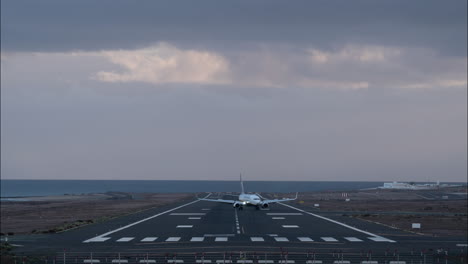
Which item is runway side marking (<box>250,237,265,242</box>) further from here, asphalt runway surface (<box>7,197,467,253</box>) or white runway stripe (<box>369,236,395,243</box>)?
white runway stripe (<box>369,236,395,243</box>)

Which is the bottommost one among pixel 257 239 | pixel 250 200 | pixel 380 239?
pixel 380 239

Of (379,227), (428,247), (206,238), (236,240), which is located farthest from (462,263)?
(379,227)

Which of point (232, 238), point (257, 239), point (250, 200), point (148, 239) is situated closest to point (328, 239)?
point (257, 239)

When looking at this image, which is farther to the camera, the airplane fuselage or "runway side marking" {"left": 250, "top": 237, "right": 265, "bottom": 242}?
the airplane fuselage

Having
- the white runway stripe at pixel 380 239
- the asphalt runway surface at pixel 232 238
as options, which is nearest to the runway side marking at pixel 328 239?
the asphalt runway surface at pixel 232 238

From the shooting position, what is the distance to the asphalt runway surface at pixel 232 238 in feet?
166

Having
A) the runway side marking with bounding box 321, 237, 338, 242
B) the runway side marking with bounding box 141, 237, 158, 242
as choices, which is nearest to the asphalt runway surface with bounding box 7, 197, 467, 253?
the runway side marking with bounding box 141, 237, 158, 242

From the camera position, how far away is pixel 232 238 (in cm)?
5800

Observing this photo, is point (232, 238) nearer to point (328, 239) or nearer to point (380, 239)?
point (328, 239)

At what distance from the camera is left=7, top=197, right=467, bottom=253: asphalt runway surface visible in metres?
50.6

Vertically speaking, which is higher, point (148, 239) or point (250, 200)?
point (250, 200)

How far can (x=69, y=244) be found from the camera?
177ft

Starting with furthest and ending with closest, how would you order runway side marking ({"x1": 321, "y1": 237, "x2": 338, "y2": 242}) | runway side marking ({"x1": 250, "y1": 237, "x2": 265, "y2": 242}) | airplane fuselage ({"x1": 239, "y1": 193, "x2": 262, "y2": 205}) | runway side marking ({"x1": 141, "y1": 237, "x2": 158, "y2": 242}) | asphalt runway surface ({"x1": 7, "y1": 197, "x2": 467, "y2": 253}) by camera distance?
airplane fuselage ({"x1": 239, "y1": 193, "x2": 262, "y2": 205}) → runway side marking ({"x1": 321, "y1": 237, "x2": 338, "y2": 242}) → runway side marking ({"x1": 141, "y1": 237, "x2": 158, "y2": 242}) → runway side marking ({"x1": 250, "y1": 237, "x2": 265, "y2": 242}) → asphalt runway surface ({"x1": 7, "y1": 197, "x2": 467, "y2": 253})

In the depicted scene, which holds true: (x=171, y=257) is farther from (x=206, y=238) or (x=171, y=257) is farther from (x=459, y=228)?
(x=459, y=228)
